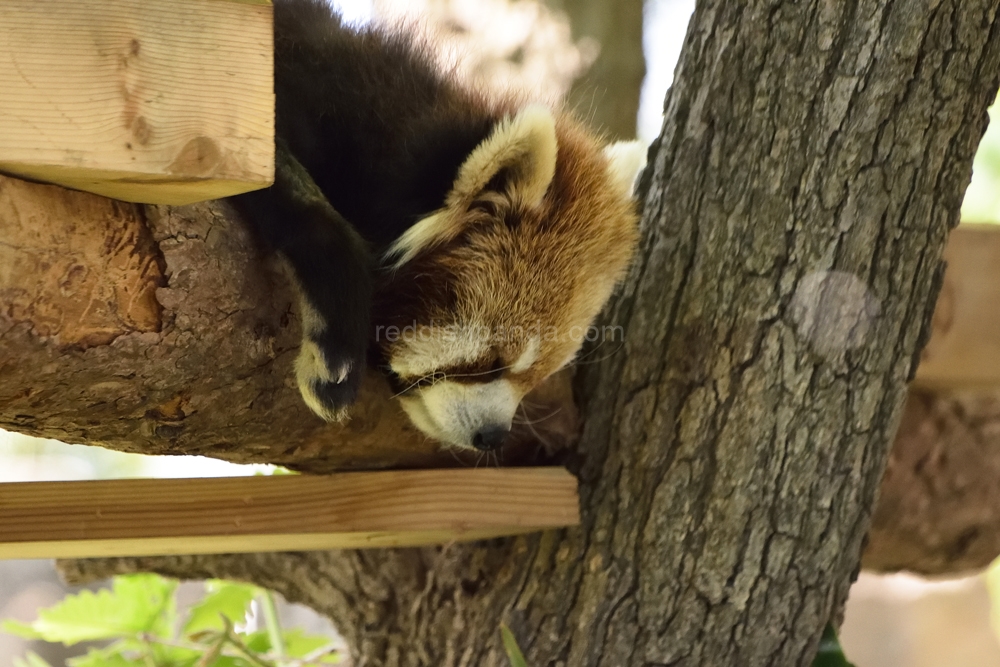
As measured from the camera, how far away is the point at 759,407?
1.76 m

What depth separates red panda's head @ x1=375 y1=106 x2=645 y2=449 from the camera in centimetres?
158

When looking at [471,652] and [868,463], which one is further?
[471,652]

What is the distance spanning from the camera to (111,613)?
2213 mm

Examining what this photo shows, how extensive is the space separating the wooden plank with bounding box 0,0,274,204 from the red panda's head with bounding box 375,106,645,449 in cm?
57

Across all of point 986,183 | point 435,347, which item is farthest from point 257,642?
point 986,183

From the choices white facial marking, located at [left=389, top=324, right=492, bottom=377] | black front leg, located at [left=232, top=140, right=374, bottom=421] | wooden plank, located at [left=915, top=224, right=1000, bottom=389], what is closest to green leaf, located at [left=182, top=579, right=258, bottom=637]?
white facial marking, located at [left=389, top=324, right=492, bottom=377]

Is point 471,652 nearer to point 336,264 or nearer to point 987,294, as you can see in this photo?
point 336,264

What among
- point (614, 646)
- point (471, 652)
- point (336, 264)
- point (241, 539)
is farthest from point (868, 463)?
point (241, 539)

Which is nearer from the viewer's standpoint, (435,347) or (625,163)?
(435,347)

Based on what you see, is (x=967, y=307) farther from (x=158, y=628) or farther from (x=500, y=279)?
(x=158, y=628)

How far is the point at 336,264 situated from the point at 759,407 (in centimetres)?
91

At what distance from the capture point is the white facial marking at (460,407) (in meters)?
1.72

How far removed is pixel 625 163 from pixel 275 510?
1064 millimetres

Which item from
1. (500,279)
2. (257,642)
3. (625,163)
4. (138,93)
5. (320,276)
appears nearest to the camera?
(138,93)
